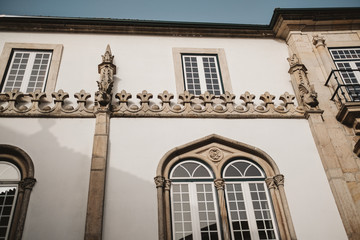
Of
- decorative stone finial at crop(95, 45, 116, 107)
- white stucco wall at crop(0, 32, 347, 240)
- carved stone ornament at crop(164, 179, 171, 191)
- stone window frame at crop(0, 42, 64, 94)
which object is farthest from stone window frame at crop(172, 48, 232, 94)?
stone window frame at crop(0, 42, 64, 94)

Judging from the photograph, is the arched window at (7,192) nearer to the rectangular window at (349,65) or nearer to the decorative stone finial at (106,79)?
the decorative stone finial at (106,79)

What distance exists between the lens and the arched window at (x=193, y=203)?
7.27 meters

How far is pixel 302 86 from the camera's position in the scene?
9680mm

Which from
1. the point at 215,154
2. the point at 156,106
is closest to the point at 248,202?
the point at 215,154

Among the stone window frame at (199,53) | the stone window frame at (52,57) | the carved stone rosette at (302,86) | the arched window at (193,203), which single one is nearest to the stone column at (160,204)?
the arched window at (193,203)

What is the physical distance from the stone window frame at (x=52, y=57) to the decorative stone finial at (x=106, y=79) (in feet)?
4.57

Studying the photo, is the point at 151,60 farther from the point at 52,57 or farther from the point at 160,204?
the point at 160,204

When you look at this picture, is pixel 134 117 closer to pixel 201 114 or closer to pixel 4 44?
pixel 201 114

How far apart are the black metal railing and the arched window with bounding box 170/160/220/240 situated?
15.4 feet

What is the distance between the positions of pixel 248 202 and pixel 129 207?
2.83 metres

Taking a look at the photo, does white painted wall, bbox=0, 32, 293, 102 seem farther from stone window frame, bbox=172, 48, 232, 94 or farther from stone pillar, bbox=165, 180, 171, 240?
Result: stone pillar, bbox=165, 180, 171, 240

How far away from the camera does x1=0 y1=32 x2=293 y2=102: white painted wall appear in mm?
9898

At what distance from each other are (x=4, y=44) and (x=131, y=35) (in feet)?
13.5

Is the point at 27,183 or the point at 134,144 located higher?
the point at 134,144
